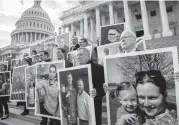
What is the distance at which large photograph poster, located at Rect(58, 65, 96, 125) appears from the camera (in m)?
3.03

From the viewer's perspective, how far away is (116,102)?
9.25 feet

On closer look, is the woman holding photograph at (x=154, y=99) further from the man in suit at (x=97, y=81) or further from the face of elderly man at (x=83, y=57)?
the face of elderly man at (x=83, y=57)

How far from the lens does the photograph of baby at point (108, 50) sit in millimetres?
4838

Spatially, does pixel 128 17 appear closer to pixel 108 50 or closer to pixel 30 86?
pixel 108 50

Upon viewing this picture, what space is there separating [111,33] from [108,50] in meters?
0.91

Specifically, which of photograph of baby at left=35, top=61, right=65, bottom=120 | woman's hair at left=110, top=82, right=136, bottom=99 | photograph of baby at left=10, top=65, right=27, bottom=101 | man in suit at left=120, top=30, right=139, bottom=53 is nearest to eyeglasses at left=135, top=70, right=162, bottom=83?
woman's hair at left=110, top=82, right=136, bottom=99

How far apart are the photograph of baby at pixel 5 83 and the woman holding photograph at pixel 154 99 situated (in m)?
6.18

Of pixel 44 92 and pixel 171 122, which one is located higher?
pixel 44 92

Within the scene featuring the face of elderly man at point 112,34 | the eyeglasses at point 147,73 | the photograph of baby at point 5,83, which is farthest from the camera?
the photograph of baby at point 5,83

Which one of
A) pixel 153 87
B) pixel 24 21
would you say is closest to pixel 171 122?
pixel 153 87

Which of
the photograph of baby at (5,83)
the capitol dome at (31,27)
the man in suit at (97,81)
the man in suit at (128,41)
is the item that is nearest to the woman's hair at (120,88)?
the man in suit at (97,81)

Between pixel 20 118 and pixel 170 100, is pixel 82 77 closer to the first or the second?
pixel 170 100

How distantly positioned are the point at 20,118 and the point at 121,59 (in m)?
5.61

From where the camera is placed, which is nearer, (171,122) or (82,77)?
(171,122)
